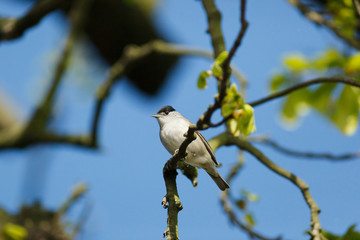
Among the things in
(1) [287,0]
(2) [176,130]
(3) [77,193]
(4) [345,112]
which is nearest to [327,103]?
(4) [345,112]

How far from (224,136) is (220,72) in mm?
1096

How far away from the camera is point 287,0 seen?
3.79 m

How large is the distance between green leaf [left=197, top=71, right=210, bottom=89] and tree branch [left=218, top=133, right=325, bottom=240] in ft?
2.68

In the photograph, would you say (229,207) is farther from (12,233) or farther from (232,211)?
(12,233)

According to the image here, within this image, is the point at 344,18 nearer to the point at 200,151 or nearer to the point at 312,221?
the point at 200,151

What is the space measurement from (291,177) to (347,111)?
622 millimetres

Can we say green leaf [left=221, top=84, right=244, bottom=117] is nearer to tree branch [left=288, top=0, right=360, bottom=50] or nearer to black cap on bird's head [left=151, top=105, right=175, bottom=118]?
black cap on bird's head [left=151, top=105, right=175, bottom=118]

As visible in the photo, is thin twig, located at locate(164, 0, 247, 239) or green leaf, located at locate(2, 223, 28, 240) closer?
thin twig, located at locate(164, 0, 247, 239)

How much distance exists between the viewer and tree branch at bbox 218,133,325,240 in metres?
1.82

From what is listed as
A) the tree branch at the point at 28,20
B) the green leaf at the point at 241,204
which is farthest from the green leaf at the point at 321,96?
the tree branch at the point at 28,20

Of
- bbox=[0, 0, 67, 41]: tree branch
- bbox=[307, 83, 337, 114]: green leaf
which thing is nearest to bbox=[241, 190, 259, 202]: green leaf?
bbox=[307, 83, 337, 114]: green leaf

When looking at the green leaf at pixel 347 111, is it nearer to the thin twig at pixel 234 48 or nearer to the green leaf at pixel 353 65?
the green leaf at pixel 353 65

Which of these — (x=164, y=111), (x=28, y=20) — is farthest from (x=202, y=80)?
(x=28, y=20)

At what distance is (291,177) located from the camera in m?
2.21
